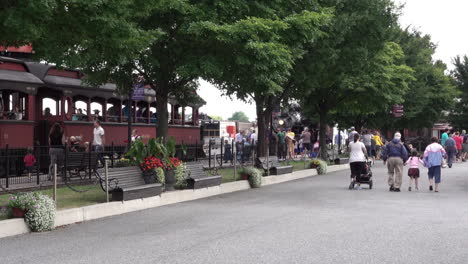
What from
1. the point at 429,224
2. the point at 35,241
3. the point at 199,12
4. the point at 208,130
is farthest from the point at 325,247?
the point at 208,130

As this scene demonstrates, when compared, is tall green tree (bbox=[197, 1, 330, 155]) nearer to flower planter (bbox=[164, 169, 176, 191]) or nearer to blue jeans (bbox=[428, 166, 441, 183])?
flower planter (bbox=[164, 169, 176, 191])

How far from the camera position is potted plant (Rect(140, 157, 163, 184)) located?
596 inches

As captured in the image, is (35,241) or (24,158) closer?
(35,241)

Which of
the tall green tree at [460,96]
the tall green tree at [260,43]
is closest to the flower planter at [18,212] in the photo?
the tall green tree at [260,43]

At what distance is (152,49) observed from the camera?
19.4m

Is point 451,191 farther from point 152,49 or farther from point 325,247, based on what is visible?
point 325,247

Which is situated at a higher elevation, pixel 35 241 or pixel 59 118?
pixel 59 118

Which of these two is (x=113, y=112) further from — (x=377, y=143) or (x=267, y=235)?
(x=377, y=143)

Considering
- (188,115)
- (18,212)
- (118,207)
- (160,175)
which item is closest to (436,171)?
(160,175)

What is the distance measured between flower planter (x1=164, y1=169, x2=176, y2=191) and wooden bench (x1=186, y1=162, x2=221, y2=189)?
19.6 inches

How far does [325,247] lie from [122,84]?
1361cm

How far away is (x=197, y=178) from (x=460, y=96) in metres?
52.4

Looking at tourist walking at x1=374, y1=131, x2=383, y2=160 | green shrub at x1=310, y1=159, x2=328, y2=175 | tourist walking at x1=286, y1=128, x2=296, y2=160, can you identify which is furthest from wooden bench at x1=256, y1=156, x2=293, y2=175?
tourist walking at x1=374, y1=131, x2=383, y2=160

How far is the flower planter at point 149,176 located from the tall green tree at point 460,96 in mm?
52132
